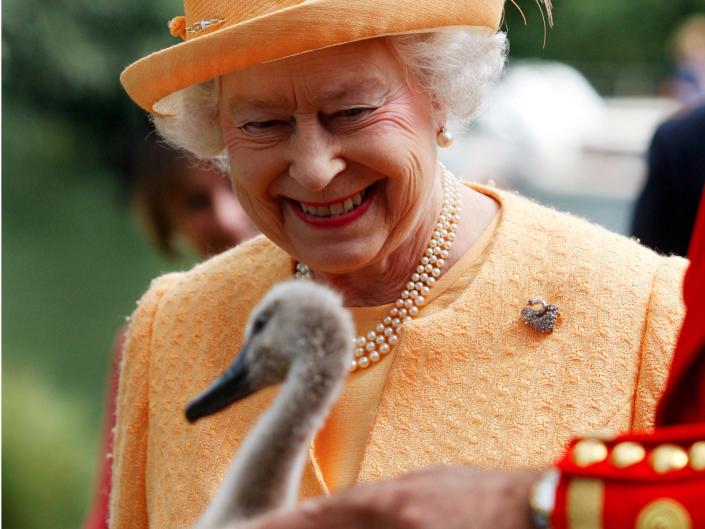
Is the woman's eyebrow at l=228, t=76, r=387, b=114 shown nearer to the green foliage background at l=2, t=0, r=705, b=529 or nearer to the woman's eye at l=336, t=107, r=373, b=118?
the woman's eye at l=336, t=107, r=373, b=118

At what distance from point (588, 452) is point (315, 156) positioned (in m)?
1.09

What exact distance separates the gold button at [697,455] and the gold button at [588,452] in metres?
0.10

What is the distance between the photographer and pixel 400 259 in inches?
105

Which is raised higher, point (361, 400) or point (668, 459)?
point (668, 459)

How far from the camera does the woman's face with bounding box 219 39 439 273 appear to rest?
7.79ft

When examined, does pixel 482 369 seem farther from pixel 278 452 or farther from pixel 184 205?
pixel 184 205

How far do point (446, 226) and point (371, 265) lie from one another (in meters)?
0.20

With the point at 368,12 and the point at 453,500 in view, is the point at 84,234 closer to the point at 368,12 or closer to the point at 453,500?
the point at 368,12

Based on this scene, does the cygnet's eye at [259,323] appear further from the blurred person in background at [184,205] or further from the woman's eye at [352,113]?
the blurred person in background at [184,205]

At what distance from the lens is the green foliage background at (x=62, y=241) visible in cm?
717

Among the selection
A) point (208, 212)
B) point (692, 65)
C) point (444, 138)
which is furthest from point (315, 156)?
point (692, 65)

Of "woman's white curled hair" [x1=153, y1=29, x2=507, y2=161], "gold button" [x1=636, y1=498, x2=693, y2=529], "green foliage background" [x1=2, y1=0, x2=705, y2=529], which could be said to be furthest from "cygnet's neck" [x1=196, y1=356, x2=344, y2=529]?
"green foliage background" [x1=2, y1=0, x2=705, y2=529]

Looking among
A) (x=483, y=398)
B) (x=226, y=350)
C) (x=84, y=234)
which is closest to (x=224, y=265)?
(x=226, y=350)

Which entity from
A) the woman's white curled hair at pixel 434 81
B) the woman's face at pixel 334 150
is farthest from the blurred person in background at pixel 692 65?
the woman's face at pixel 334 150
